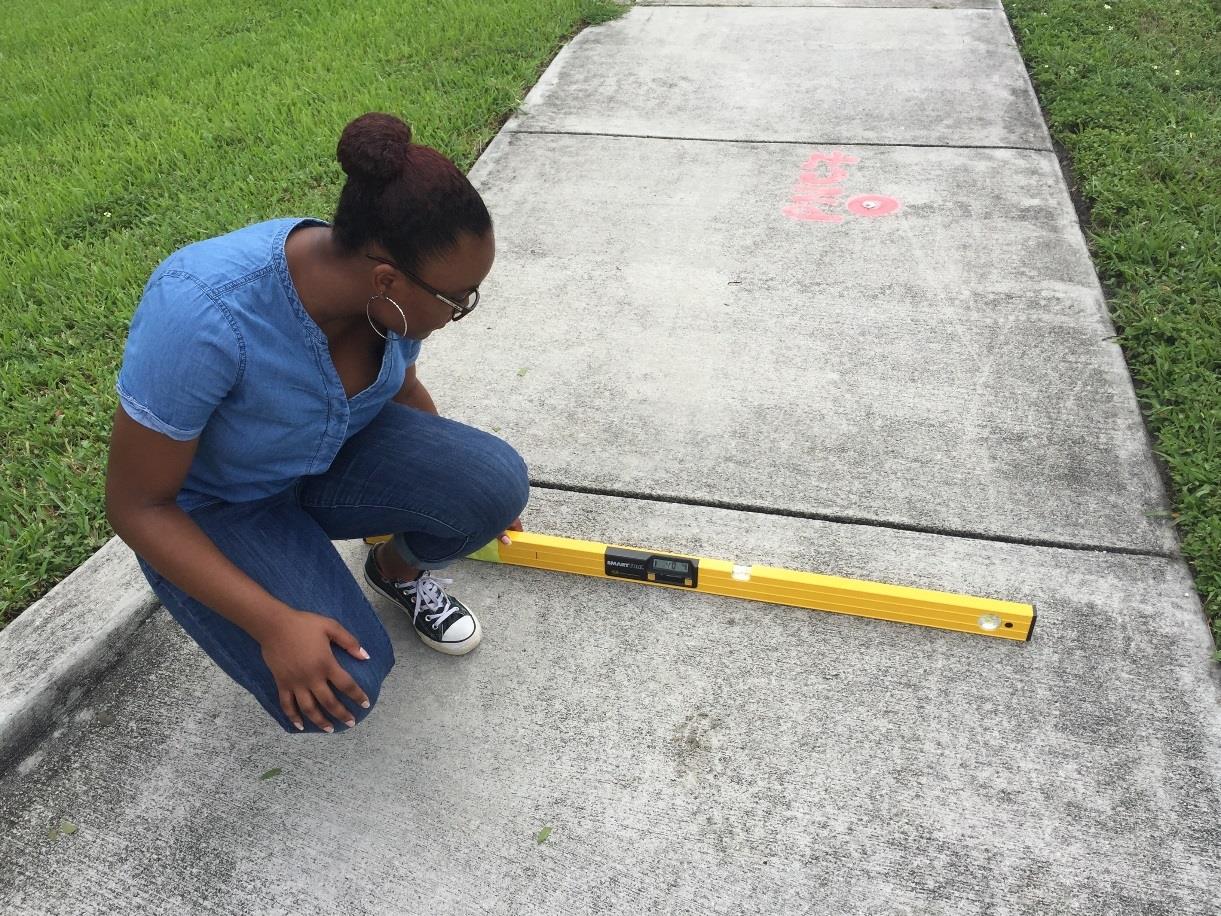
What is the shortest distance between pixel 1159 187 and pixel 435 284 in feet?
11.4

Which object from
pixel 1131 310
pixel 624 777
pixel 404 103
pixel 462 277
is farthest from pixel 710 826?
pixel 404 103

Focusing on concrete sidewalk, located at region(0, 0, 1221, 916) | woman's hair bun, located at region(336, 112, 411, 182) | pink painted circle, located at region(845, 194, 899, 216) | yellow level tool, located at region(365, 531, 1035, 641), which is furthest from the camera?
pink painted circle, located at region(845, 194, 899, 216)

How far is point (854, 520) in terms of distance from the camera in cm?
275

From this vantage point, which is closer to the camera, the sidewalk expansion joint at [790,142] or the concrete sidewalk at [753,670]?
the concrete sidewalk at [753,670]

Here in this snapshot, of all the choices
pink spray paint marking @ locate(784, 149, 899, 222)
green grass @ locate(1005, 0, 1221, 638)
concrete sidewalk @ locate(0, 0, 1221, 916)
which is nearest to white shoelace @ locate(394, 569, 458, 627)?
concrete sidewalk @ locate(0, 0, 1221, 916)

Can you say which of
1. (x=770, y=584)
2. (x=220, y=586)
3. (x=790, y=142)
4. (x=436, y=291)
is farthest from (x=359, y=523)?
(x=790, y=142)

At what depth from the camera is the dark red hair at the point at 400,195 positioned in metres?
Result: 1.64

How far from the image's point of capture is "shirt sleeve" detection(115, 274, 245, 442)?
65.7 inches

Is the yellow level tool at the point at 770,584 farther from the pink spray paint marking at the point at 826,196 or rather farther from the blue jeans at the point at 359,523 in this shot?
the pink spray paint marking at the point at 826,196

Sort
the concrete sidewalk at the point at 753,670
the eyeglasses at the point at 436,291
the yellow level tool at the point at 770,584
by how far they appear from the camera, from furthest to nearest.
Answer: the yellow level tool at the point at 770,584, the concrete sidewalk at the point at 753,670, the eyeglasses at the point at 436,291

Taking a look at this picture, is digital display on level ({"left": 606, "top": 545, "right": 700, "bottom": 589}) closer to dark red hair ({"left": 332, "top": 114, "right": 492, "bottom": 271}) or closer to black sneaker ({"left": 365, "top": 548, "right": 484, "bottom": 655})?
black sneaker ({"left": 365, "top": 548, "right": 484, "bottom": 655})

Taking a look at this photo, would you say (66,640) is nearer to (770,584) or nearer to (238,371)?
(238,371)

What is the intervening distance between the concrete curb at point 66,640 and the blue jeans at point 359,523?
48 centimetres

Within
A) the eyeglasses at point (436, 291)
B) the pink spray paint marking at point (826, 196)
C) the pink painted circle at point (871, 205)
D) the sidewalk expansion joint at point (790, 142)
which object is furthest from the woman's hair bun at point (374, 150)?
the sidewalk expansion joint at point (790, 142)
